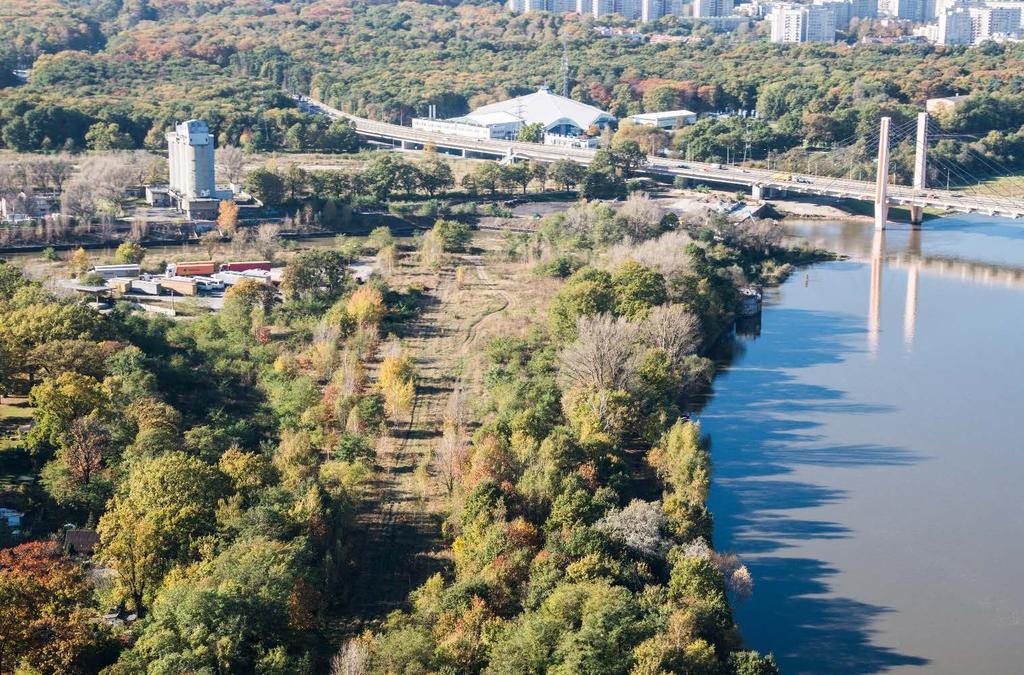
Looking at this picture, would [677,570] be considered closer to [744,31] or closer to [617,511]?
[617,511]

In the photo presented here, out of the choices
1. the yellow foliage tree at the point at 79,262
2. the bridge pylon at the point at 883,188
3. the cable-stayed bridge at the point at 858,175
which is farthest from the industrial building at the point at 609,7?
the yellow foliage tree at the point at 79,262

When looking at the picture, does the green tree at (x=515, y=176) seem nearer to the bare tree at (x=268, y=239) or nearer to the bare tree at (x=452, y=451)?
Answer: the bare tree at (x=268, y=239)

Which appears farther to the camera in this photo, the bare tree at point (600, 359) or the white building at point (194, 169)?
the white building at point (194, 169)

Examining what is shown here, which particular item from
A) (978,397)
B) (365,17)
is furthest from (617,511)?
(365,17)

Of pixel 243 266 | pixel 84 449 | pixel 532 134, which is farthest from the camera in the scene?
pixel 532 134

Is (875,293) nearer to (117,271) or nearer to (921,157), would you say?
(921,157)

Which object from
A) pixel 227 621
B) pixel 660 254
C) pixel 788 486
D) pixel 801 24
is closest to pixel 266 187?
pixel 660 254
